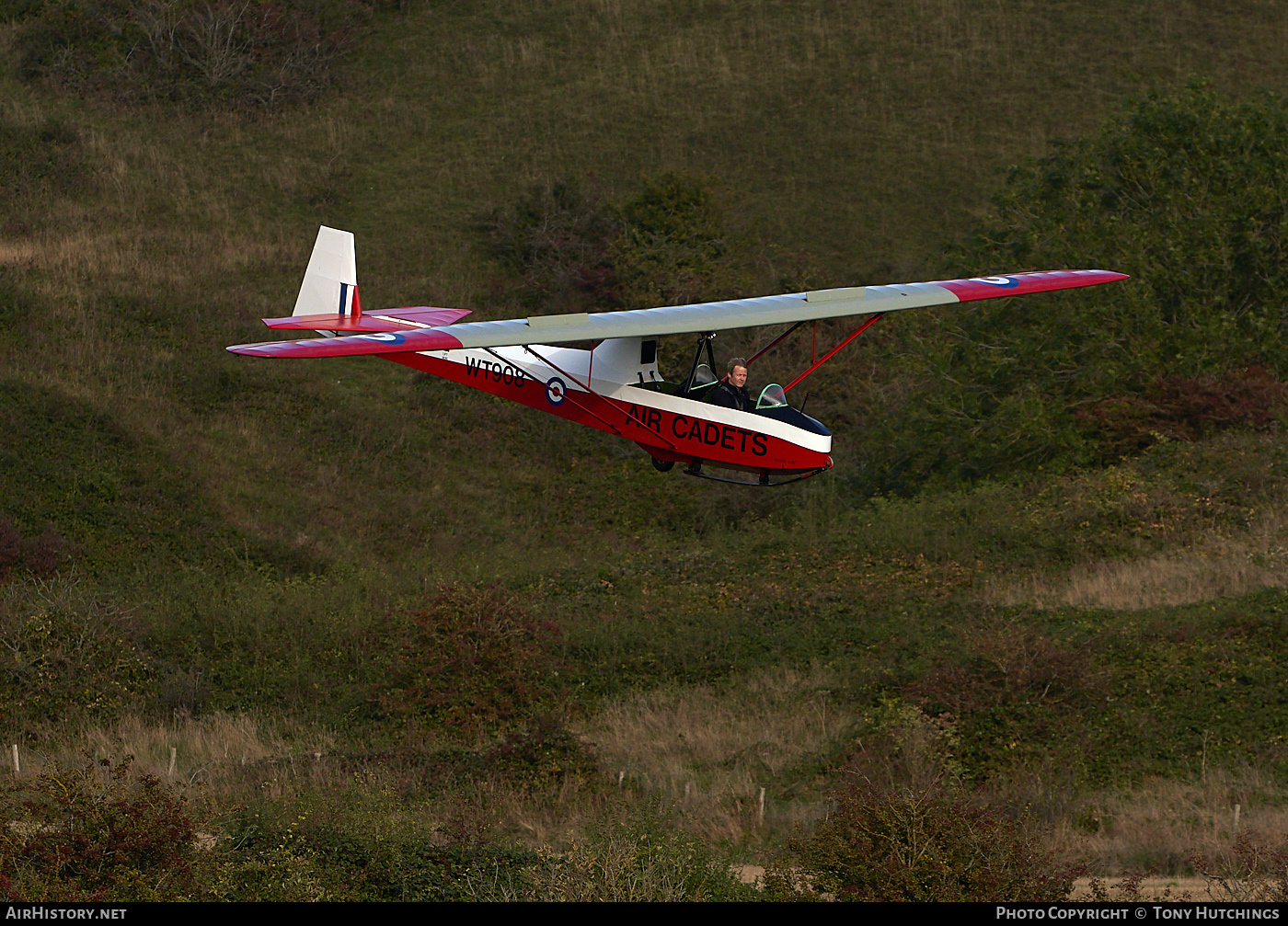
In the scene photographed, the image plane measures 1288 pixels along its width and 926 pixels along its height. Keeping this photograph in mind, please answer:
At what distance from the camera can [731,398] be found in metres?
20.0

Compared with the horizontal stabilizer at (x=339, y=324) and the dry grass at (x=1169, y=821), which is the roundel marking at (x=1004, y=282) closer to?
the dry grass at (x=1169, y=821)

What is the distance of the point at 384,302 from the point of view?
52.8m

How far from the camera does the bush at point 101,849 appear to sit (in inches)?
770

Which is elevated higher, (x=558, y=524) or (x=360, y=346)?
(x=360, y=346)

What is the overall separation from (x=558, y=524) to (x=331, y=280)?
21.9 metres

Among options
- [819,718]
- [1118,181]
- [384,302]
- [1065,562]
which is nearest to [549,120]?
[384,302]

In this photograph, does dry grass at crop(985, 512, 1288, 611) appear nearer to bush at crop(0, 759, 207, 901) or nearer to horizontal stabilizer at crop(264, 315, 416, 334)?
horizontal stabilizer at crop(264, 315, 416, 334)

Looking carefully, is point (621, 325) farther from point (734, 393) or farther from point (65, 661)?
point (65, 661)

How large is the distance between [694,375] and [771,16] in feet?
184

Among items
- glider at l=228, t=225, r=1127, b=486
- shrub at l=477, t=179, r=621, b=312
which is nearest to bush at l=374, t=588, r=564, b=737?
glider at l=228, t=225, r=1127, b=486

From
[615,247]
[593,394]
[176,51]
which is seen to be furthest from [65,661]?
[176,51]

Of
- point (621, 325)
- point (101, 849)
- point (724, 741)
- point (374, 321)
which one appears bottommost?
point (724, 741)

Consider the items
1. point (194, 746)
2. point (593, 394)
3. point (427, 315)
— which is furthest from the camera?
point (194, 746)

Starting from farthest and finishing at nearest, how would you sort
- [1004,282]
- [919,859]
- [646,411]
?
[1004,282]
[646,411]
[919,859]
